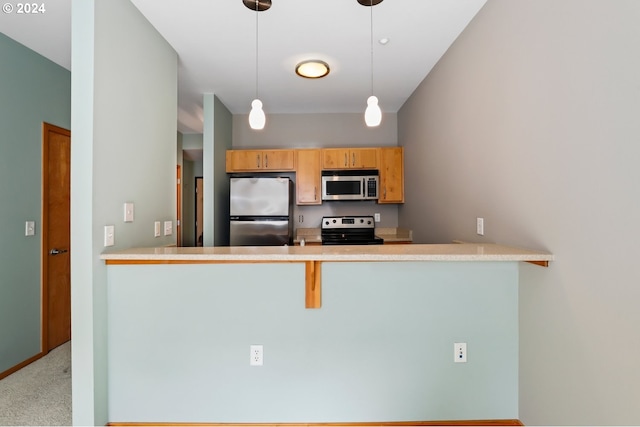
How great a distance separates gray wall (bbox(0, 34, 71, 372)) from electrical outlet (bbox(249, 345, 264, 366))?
2.14m

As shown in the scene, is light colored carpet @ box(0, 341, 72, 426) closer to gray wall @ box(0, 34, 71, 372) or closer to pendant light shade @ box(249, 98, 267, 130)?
gray wall @ box(0, 34, 71, 372)

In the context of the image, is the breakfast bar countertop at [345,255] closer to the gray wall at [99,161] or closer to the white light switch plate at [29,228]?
the gray wall at [99,161]

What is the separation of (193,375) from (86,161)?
1342 millimetres

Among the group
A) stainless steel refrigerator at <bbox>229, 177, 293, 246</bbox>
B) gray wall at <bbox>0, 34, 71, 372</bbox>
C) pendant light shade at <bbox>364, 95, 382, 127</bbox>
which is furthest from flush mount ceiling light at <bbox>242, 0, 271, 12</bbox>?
gray wall at <bbox>0, 34, 71, 372</bbox>

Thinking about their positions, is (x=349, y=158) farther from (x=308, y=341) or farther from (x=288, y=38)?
(x=308, y=341)

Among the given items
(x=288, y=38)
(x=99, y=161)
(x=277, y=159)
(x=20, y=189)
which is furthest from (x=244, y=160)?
(x=99, y=161)

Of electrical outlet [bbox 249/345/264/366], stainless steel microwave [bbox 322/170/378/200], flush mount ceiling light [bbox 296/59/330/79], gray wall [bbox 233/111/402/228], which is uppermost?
flush mount ceiling light [bbox 296/59/330/79]

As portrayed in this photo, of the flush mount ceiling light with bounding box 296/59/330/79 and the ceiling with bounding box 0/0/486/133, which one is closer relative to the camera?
the ceiling with bounding box 0/0/486/133

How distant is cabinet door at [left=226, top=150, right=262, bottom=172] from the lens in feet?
12.9

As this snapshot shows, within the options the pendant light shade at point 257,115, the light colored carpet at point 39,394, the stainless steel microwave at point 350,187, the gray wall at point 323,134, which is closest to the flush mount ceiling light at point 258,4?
the pendant light shade at point 257,115

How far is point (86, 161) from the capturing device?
161cm

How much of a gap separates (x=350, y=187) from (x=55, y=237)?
3123 mm

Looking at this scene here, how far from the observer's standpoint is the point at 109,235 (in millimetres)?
1735

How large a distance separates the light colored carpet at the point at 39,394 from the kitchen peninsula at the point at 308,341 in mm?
493
